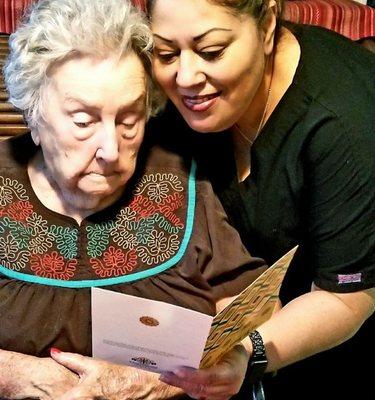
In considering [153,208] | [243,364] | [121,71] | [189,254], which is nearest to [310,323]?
[243,364]

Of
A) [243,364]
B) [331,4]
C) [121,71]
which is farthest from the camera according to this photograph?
[331,4]

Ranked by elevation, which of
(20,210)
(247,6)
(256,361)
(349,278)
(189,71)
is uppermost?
(247,6)

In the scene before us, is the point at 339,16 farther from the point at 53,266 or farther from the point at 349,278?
the point at 53,266

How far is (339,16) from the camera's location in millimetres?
2518

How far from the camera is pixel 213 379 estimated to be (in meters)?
1.39

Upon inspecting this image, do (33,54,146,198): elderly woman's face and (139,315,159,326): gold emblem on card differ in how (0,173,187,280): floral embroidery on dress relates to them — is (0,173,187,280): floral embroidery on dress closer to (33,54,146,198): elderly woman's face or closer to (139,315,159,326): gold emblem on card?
(33,54,146,198): elderly woman's face

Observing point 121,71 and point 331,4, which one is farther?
Result: point 331,4

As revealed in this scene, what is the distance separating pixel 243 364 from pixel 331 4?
152cm

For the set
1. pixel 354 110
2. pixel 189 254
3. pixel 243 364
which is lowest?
pixel 243 364

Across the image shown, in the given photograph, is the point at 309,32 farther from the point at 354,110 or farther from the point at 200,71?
the point at 200,71

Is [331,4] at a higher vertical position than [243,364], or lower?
higher

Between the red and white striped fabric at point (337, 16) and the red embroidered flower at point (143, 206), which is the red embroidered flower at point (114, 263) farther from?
the red and white striped fabric at point (337, 16)

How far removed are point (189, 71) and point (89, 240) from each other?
15.0 inches

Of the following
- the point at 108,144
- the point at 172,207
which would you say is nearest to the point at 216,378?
the point at 172,207
